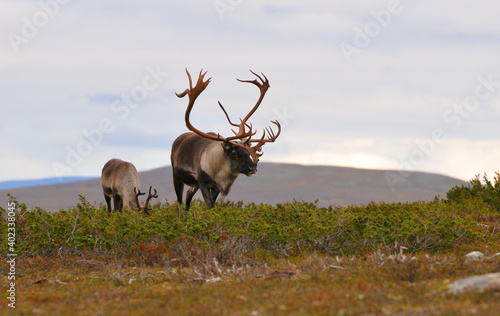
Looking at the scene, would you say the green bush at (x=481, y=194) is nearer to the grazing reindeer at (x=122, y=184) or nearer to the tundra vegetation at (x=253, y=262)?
the tundra vegetation at (x=253, y=262)

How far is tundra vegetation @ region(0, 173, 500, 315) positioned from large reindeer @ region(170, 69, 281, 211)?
728mm

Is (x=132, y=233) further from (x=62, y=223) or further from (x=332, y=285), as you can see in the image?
(x=332, y=285)

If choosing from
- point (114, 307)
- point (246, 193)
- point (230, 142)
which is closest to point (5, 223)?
point (230, 142)

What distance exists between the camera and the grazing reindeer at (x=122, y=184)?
16250 millimetres

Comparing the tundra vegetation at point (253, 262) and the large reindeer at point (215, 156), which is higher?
the large reindeer at point (215, 156)

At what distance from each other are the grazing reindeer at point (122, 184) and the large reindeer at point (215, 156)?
4.33ft

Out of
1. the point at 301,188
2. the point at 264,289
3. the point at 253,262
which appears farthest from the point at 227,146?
the point at 301,188

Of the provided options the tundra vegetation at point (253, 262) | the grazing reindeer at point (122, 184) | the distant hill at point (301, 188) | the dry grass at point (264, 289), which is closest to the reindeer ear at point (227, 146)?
the tundra vegetation at point (253, 262)

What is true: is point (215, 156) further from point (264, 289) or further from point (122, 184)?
point (264, 289)

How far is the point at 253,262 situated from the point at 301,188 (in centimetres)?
7479

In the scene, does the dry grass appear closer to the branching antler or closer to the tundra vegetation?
the tundra vegetation

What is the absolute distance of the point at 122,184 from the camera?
16547mm

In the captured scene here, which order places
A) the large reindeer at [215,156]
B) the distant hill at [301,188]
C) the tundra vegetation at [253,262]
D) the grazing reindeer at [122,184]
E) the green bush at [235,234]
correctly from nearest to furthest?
the tundra vegetation at [253,262]
the green bush at [235,234]
the large reindeer at [215,156]
the grazing reindeer at [122,184]
the distant hill at [301,188]

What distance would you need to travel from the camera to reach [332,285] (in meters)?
7.59
